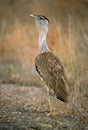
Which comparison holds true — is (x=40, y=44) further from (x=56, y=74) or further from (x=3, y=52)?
(x=3, y=52)

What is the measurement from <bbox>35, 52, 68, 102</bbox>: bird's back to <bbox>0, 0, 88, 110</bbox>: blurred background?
47cm

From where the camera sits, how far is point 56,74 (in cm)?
825

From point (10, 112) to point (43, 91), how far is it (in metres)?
1.59

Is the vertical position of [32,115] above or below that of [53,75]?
below

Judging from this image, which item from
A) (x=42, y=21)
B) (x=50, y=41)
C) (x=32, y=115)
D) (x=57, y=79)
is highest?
(x=42, y=21)

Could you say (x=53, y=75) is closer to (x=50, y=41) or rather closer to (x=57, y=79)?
(x=57, y=79)

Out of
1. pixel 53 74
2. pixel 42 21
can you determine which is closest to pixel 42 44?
pixel 42 21

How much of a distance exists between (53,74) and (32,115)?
27.3 inches

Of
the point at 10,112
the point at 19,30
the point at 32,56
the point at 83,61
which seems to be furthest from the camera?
the point at 19,30

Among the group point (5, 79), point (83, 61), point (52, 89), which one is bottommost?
point (5, 79)

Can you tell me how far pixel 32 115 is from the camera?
330 inches

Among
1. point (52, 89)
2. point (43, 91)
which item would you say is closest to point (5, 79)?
point (43, 91)

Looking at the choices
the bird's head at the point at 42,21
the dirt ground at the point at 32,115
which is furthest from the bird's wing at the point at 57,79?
the bird's head at the point at 42,21

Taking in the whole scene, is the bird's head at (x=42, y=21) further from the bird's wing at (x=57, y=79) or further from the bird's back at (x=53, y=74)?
the bird's wing at (x=57, y=79)
